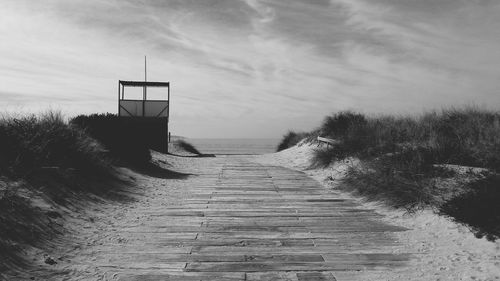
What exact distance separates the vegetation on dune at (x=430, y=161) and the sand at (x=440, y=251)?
0.21 metres

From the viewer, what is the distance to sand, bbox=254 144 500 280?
3816 millimetres

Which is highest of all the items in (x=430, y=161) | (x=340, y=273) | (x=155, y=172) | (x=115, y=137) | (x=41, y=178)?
(x=115, y=137)

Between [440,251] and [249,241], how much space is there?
2.25 metres

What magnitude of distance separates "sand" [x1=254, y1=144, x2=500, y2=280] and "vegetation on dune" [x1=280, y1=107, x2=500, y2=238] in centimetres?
21

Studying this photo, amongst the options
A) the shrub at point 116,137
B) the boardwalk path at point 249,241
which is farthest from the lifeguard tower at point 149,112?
the boardwalk path at point 249,241

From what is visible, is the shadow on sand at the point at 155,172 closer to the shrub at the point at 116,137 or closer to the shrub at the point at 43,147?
the shrub at the point at 116,137

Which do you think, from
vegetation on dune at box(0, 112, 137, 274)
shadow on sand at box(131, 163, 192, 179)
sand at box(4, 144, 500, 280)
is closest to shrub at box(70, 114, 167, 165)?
shadow on sand at box(131, 163, 192, 179)

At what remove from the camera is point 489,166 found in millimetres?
7168

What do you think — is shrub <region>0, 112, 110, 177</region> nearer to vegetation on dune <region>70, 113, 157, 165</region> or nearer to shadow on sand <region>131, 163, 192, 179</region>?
shadow on sand <region>131, 163, 192, 179</region>

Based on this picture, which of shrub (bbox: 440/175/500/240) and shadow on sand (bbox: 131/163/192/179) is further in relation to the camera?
shadow on sand (bbox: 131/163/192/179)

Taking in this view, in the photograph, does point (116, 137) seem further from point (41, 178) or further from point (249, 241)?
point (249, 241)

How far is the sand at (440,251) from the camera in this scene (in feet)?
12.5

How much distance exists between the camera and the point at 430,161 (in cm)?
833

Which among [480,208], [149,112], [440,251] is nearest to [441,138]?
[480,208]
